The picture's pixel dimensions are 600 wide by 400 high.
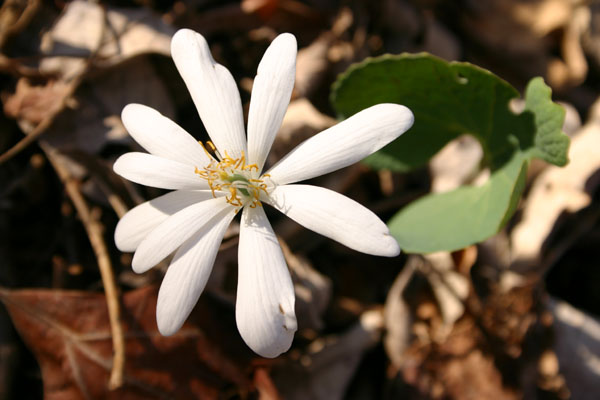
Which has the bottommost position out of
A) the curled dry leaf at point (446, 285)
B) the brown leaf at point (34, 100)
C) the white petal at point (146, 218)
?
the curled dry leaf at point (446, 285)

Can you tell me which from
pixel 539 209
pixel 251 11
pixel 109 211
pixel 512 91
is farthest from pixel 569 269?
pixel 109 211

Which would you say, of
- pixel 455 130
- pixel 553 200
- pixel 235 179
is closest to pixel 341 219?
pixel 235 179

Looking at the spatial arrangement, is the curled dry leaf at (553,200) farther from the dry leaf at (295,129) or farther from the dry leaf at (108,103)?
the dry leaf at (108,103)

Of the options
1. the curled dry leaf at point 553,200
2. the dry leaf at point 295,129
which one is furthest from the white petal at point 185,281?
the curled dry leaf at point 553,200

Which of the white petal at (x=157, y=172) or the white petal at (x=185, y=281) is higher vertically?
the white petal at (x=157, y=172)

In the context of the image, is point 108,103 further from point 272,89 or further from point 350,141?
point 350,141

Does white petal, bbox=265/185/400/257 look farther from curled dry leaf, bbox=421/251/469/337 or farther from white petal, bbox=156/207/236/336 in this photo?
curled dry leaf, bbox=421/251/469/337
